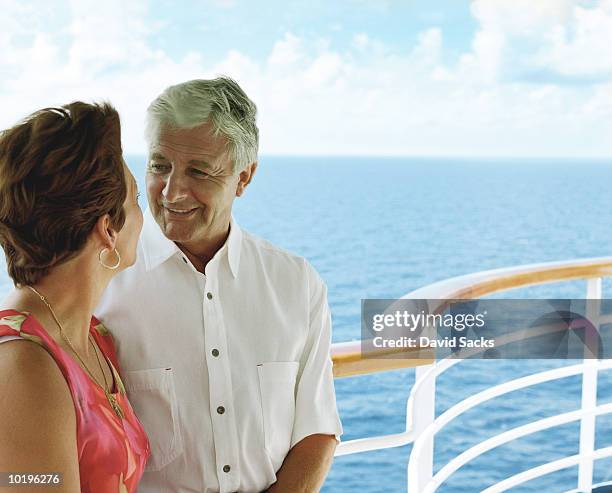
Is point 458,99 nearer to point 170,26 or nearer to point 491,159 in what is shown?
point 491,159

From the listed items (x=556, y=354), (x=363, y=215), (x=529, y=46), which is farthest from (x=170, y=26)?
(x=556, y=354)

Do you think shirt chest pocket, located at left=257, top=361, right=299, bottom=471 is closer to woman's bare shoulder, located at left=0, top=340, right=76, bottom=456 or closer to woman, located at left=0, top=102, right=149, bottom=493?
→ woman, located at left=0, top=102, right=149, bottom=493

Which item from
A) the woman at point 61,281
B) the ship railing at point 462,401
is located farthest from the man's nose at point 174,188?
the ship railing at point 462,401

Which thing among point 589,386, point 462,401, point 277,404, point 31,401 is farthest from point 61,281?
point 589,386

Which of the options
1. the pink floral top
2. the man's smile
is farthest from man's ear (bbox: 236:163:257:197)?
the pink floral top

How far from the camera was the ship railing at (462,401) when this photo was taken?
5.42 ft

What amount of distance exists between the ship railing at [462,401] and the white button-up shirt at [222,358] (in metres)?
0.08

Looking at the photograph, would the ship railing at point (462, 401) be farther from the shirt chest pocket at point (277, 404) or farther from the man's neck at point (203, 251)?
the man's neck at point (203, 251)

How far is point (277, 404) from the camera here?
1.52m

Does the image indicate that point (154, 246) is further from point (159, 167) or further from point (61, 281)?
point (61, 281)

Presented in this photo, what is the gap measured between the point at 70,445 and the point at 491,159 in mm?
59133

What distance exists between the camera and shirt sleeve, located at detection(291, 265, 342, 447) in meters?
1.55

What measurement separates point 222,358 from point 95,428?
A: 1.20 feet

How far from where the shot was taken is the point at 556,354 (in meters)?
2.48
